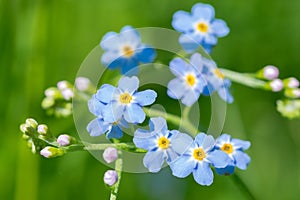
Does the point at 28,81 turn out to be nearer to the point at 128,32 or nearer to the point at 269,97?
the point at 128,32

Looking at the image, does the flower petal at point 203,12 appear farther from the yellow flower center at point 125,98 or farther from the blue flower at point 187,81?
the yellow flower center at point 125,98

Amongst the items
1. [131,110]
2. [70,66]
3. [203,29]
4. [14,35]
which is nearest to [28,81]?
[14,35]

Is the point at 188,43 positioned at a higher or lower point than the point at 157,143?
higher

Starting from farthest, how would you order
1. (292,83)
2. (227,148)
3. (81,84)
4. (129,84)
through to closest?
(292,83), (81,84), (227,148), (129,84)

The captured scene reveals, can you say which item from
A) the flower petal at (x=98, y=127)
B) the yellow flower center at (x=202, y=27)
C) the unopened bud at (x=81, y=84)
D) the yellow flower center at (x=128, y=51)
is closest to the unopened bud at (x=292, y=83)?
the yellow flower center at (x=202, y=27)

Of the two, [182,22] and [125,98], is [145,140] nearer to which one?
[125,98]

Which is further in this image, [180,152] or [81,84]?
[81,84]

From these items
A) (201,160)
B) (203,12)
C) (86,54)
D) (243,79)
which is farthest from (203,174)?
(86,54)
